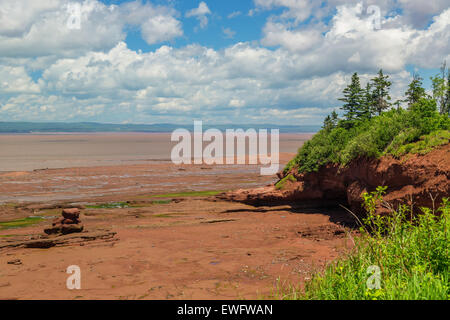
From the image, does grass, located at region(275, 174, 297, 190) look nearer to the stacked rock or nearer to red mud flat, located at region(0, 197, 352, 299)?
red mud flat, located at region(0, 197, 352, 299)

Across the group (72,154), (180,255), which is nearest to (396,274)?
(180,255)

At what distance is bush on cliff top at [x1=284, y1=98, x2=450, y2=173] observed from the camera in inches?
529

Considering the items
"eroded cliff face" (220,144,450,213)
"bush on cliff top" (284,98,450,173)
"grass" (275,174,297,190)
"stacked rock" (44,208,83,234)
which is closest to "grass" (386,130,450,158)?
"bush on cliff top" (284,98,450,173)

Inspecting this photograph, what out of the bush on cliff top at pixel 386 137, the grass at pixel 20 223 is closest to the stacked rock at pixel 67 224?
the grass at pixel 20 223

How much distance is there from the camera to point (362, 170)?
51.7ft

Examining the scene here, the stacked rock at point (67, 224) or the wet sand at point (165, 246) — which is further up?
the stacked rock at point (67, 224)

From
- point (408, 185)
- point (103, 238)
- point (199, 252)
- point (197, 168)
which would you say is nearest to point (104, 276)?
point (199, 252)

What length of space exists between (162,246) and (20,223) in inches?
396

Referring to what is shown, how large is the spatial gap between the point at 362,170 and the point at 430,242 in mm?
9666

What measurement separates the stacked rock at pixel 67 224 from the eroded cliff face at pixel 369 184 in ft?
36.0

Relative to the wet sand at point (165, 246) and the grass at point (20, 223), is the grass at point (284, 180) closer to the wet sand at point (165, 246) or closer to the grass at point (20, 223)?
the wet sand at point (165, 246)

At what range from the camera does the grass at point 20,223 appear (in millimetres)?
18062

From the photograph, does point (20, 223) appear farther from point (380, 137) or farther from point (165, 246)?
point (380, 137)
